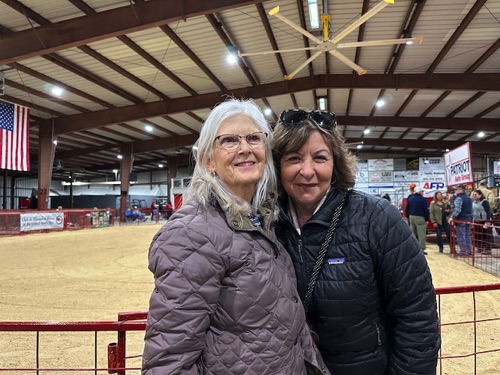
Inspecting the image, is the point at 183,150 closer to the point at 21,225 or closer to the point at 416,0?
the point at 21,225

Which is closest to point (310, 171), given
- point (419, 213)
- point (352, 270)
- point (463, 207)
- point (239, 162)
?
point (239, 162)

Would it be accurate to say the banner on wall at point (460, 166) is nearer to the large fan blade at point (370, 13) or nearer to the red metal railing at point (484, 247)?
the red metal railing at point (484, 247)

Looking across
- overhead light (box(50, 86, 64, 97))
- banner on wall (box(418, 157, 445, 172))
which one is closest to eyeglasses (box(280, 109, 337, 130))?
overhead light (box(50, 86, 64, 97))

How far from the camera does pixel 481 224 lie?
25.0 feet

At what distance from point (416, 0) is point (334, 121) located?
1013 cm

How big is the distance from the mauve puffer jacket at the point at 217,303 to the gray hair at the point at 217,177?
0.05m

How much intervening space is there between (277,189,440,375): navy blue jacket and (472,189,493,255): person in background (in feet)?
22.7

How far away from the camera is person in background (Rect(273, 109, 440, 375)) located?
4.14 ft

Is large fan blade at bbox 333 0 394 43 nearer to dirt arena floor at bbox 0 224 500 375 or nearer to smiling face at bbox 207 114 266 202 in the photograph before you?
dirt arena floor at bbox 0 224 500 375

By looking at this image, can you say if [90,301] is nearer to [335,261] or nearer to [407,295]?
[335,261]

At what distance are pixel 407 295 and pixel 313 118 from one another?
2.48ft

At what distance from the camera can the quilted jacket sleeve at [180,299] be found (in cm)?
95

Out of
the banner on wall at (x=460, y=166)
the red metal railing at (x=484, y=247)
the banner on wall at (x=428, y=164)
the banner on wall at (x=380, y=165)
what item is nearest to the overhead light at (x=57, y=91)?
the banner on wall at (x=460, y=166)

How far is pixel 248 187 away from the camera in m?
1.30
